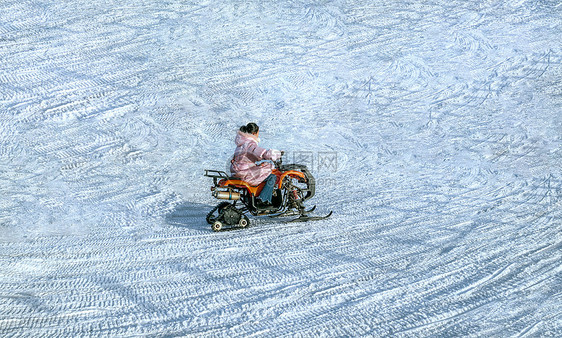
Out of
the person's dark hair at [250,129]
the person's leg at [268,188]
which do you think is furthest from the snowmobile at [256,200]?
the person's dark hair at [250,129]

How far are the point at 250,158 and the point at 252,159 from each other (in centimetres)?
3

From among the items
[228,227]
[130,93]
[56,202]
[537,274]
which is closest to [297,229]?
[228,227]

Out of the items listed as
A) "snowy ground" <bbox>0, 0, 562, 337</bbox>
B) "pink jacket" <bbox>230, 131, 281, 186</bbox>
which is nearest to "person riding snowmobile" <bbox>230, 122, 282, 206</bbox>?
"pink jacket" <bbox>230, 131, 281, 186</bbox>

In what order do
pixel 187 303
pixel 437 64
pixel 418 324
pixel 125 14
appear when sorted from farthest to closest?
pixel 125 14, pixel 437 64, pixel 187 303, pixel 418 324

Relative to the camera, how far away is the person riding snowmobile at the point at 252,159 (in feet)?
25.8

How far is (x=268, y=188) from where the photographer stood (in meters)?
8.15

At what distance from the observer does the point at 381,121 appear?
41.0 ft

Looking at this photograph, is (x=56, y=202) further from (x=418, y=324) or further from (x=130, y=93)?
(x=418, y=324)

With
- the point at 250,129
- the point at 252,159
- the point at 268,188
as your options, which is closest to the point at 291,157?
the point at 268,188

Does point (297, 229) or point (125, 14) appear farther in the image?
point (125, 14)

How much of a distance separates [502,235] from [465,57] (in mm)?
7743

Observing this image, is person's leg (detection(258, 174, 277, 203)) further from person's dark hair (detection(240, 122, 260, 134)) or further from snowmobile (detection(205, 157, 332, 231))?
person's dark hair (detection(240, 122, 260, 134))

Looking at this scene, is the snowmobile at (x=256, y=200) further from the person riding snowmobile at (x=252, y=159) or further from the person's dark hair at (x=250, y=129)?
the person's dark hair at (x=250, y=129)

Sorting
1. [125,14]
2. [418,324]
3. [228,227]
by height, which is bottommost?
[418,324]
